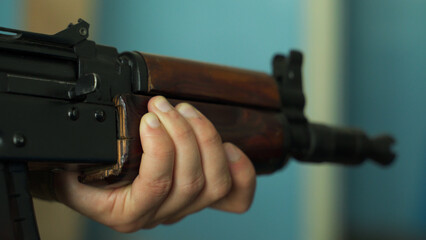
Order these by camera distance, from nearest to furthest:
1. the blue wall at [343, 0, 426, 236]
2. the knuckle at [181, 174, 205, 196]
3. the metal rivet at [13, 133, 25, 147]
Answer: the metal rivet at [13, 133, 25, 147] → the knuckle at [181, 174, 205, 196] → the blue wall at [343, 0, 426, 236]

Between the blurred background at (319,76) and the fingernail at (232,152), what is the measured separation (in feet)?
1.42

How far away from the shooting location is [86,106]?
0.40 meters

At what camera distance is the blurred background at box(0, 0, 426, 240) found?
1037 mm

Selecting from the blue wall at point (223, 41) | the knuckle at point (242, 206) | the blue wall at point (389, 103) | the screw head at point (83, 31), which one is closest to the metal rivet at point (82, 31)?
the screw head at point (83, 31)

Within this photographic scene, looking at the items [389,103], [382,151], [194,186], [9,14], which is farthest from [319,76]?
[194,186]

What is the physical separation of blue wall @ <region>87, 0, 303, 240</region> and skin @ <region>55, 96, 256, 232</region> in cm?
53

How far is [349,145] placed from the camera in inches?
24.0

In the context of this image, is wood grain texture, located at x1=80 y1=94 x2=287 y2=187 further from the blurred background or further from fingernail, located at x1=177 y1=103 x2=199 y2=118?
the blurred background

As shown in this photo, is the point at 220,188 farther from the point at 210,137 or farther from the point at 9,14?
the point at 9,14

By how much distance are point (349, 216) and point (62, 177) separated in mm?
1275

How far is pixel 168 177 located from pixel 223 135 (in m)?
0.08

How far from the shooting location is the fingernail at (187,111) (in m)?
0.44

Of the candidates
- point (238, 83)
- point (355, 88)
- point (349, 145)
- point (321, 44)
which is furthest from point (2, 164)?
point (355, 88)

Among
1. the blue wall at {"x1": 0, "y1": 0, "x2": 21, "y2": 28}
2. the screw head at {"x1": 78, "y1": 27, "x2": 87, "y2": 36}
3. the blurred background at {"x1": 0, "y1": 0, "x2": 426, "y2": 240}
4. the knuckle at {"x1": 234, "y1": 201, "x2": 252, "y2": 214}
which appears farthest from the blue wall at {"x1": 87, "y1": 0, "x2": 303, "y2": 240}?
the screw head at {"x1": 78, "y1": 27, "x2": 87, "y2": 36}
